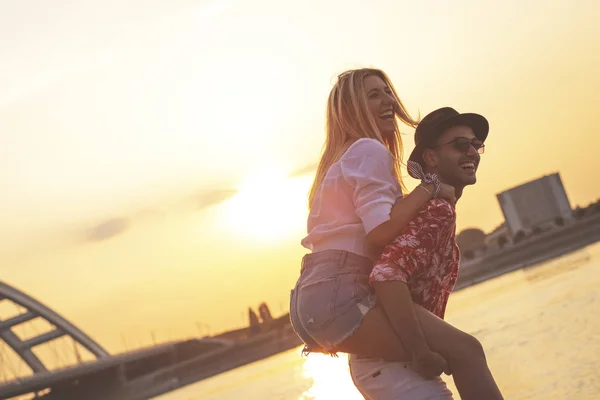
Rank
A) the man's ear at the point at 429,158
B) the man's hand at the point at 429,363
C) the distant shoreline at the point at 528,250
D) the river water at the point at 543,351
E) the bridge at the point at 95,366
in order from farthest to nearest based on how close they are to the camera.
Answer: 1. the distant shoreline at the point at 528,250
2. the bridge at the point at 95,366
3. the river water at the point at 543,351
4. the man's ear at the point at 429,158
5. the man's hand at the point at 429,363

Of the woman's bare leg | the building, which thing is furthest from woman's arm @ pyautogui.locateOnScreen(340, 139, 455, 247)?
the building

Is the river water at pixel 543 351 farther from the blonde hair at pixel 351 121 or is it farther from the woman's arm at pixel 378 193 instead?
the woman's arm at pixel 378 193

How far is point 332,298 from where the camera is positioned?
2639mm

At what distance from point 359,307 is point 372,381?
0.24 meters

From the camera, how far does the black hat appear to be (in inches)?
111

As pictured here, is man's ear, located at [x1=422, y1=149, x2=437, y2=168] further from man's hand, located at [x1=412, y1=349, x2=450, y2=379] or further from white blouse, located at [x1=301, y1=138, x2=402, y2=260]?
man's hand, located at [x1=412, y1=349, x2=450, y2=379]

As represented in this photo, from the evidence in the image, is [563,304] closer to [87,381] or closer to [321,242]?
[321,242]

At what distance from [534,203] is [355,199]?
125 metres

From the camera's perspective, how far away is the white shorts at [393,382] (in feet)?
8.39

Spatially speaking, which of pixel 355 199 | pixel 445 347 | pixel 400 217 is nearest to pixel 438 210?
pixel 400 217

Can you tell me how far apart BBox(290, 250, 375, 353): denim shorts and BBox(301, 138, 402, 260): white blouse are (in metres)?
0.04

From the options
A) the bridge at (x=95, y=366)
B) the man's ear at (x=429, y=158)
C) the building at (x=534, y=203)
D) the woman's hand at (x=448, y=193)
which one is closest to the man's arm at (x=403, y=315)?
the woman's hand at (x=448, y=193)

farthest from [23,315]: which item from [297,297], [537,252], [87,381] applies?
[537,252]

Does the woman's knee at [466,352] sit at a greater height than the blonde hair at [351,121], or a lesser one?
lesser
